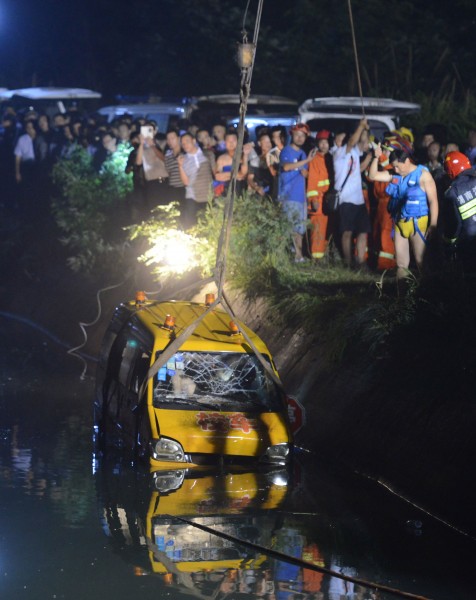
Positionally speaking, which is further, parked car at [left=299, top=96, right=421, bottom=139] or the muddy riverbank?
parked car at [left=299, top=96, right=421, bottom=139]

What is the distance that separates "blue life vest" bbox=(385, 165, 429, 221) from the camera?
49.4ft

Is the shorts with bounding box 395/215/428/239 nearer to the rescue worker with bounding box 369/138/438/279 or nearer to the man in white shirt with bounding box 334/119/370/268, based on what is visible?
the rescue worker with bounding box 369/138/438/279

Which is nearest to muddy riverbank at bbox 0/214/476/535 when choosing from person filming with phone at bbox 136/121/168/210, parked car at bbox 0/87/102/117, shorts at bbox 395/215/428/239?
shorts at bbox 395/215/428/239

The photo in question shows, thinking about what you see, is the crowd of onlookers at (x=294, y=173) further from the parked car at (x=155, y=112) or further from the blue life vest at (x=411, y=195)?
the parked car at (x=155, y=112)

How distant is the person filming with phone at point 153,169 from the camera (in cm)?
2252

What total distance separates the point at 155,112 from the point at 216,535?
21.0 metres

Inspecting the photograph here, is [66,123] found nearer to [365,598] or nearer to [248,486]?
[248,486]

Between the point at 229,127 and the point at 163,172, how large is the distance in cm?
145

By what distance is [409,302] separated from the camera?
14.1 m

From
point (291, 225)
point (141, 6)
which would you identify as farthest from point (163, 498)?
point (141, 6)

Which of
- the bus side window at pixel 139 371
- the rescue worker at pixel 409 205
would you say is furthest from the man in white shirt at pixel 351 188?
the bus side window at pixel 139 371

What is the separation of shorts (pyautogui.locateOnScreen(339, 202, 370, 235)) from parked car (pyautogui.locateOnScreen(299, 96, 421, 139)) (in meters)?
3.94

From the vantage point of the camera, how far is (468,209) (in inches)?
537

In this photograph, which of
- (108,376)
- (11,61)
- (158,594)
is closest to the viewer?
(158,594)
